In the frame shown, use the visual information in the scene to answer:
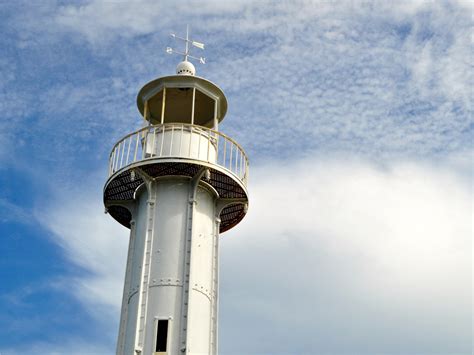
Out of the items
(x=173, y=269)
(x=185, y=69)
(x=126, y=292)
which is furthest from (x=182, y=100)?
(x=126, y=292)

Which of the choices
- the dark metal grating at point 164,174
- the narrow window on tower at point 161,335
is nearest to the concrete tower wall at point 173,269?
the narrow window on tower at point 161,335

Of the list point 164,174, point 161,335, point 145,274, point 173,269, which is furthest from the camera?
point 164,174

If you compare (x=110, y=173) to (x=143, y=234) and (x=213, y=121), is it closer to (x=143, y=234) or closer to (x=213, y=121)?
(x=143, y=234)

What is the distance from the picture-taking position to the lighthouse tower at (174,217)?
28.4 m

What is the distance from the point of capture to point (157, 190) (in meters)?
31.6

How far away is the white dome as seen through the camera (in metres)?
34.8

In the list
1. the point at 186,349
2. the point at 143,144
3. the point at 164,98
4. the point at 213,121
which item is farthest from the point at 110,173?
the point at 186,349

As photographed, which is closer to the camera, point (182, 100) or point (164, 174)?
point (164, 174)

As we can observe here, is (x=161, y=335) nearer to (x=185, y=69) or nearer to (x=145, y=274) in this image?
(x=145, y=274)

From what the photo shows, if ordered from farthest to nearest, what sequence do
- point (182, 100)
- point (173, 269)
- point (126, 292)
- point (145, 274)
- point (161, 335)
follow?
point (182, 100), point (126, 292), point (173, 269), point (145, 274), point (161, 335)

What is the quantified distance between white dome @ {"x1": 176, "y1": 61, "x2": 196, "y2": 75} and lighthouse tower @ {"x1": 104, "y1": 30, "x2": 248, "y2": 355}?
0.17 feet

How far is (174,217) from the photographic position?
101 feet

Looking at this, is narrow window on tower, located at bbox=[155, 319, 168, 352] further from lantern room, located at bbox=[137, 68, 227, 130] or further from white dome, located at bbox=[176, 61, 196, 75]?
white dome, located at bbox=[176, 61, 196, 75]

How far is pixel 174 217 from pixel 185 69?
839 cm
